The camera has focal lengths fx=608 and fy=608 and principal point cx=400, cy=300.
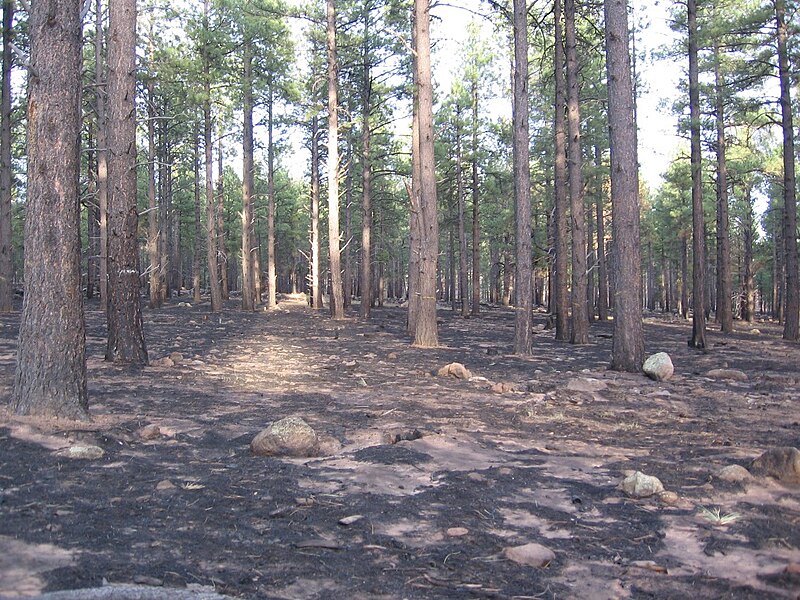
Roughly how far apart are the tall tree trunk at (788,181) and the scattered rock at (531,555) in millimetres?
18252

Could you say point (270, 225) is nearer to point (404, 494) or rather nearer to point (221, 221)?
point (221, 221)

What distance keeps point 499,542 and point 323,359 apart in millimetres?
9016

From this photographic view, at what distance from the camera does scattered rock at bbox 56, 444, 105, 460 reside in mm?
4977

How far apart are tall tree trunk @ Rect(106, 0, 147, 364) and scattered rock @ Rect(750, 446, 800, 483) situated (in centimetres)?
880

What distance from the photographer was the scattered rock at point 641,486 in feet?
14.4

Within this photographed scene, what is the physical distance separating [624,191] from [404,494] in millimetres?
8313

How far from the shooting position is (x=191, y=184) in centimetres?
3975

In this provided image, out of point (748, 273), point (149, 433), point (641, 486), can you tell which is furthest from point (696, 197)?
point (748, 273)

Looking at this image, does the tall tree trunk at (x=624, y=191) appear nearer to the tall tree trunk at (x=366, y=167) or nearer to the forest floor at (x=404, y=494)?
the forest floor at (x=404, y=494)

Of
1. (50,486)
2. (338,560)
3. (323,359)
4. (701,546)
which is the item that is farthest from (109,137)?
(701,546)

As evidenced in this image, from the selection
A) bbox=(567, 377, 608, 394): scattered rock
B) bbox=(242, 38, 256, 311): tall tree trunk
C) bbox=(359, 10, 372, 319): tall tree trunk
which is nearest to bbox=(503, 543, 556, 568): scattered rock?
bbox=(567, 377, 608, 394): scattered rock

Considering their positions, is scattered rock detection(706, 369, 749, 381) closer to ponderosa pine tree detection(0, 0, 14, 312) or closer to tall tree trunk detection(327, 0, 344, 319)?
tall tree trunk detection(327, 0, 344, 319)

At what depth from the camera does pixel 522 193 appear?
13.2 meters

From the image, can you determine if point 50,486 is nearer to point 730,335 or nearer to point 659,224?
point 730,335
